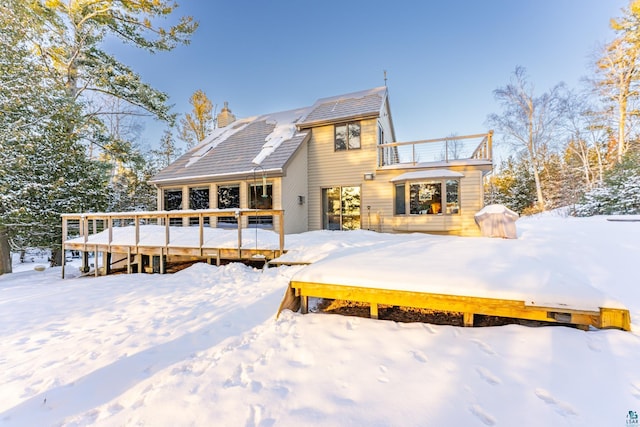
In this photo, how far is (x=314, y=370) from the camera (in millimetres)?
2025

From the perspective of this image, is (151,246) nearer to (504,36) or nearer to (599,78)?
(504,36)

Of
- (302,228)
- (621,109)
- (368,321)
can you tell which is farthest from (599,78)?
(368,321)

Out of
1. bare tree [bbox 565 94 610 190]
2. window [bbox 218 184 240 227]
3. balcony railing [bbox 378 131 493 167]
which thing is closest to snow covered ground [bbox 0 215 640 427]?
balcony railing [bbox 378 131 493 167]

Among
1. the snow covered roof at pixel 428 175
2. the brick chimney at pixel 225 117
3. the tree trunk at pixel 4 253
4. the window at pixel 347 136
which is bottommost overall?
the tree trunk at pixel 4 253

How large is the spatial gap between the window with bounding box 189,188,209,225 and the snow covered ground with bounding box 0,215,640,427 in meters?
7.18

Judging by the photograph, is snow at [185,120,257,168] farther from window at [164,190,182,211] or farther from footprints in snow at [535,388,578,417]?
footprints in snow at [535,388,578,417]

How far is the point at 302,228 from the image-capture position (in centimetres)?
1034

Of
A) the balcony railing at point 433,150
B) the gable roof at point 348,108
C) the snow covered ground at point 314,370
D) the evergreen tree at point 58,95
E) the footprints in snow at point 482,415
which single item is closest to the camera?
the footprints in snow at point 482,415

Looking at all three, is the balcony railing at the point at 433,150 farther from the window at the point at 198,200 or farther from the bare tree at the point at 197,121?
the bare tree at the point at 197,121

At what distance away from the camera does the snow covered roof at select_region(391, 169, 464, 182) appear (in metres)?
8.62

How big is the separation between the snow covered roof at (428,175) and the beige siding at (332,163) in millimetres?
1194

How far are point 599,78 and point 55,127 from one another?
93.0 ft

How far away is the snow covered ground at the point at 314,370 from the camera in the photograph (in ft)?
5.10

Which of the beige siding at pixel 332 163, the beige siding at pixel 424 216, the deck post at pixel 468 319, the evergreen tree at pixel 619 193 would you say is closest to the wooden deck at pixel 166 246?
the deck post at pixel 468 319
